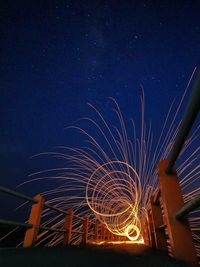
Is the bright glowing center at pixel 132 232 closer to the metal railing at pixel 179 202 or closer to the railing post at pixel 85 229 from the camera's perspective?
the railing post at pixel 85 229

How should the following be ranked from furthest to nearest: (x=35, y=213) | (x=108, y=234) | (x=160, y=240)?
(x=108, y=234), (x=35, y=213), (x=160, y=240)

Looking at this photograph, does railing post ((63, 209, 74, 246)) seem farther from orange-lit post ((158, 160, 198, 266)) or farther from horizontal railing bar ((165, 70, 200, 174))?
horizontal railing bar ((165, 70, 200, 174))

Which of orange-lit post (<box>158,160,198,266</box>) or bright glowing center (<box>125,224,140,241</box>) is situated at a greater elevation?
bright glowing center (<box>125,224,140,241</box>)

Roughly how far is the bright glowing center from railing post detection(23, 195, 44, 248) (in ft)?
18.4

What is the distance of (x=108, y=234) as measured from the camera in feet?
26.8

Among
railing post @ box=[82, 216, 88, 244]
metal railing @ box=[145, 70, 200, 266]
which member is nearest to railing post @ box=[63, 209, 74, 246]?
railing post @ box=[82, 216, 88, 244]

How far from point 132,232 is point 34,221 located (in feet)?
20.1

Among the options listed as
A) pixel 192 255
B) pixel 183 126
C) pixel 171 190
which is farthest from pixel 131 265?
pixel 183 126

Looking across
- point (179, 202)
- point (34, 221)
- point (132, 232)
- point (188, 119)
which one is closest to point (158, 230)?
point (179, 202)

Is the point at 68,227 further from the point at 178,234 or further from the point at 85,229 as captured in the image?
the point at 178,234

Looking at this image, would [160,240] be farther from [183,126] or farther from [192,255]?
[183,126]

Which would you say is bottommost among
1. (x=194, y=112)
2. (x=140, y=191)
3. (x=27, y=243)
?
(x=27, y=243)

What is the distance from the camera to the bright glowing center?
6859 millimetres

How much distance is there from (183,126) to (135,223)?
770cm
